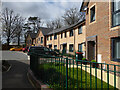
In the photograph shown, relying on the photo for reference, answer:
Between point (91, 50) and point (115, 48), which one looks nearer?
point (115, 48)

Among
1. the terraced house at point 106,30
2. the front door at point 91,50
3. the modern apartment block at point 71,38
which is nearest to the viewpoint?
the terraced house at point 106,30

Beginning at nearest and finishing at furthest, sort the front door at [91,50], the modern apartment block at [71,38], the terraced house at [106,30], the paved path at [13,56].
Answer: the terraced house at [106,30]
the front door at [91,50]
the paved path at [13,56]
the modern apartment block at [71,38]

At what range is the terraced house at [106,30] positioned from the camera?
27.1 feet

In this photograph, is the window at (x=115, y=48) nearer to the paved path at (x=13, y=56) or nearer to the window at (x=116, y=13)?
the window at (x=116, y=13)

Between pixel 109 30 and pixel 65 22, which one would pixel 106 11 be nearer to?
pixel 109 30

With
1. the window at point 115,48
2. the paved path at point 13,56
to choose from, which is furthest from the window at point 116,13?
the paved path at point 13,56

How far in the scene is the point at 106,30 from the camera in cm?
911

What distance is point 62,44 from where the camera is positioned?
1056 inches

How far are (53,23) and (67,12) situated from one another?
10858 mm

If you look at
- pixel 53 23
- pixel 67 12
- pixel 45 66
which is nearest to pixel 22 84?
pixel 45 66

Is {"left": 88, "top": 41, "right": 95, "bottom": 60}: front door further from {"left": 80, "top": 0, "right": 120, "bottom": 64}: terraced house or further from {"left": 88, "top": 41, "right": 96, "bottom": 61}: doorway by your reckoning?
{"left": 80, "top": 0, "right": 120, "bottom": 64}: terraced house

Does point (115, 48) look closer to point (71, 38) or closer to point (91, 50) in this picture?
point (91, 50)

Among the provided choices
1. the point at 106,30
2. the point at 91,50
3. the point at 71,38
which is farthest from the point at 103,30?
the point at 71,38

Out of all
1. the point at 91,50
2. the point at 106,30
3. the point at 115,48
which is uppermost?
the point at 106,30
